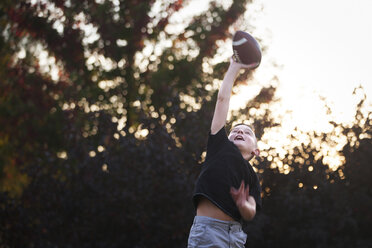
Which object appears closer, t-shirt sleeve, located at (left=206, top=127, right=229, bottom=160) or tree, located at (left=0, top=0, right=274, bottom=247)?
t-shirt sleeve, located at (left=206, top=127, right=229, bottom=160)

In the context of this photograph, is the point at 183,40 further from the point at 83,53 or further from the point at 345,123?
the point at 345,123

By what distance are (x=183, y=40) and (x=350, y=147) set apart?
6.28 m

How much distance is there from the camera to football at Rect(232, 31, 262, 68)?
338 centimetres

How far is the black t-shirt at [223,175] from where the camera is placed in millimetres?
2949

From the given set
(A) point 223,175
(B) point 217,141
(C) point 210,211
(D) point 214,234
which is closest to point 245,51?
(B) point 217,141

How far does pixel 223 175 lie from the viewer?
298cm

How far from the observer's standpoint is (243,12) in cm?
1203

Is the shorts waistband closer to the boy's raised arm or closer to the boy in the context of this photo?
the boy

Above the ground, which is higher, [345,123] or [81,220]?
[345,123]

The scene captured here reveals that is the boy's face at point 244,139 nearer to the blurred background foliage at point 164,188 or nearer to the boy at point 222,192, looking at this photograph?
the boy at point 222,192

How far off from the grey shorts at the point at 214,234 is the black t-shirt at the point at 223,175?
78 millimetres

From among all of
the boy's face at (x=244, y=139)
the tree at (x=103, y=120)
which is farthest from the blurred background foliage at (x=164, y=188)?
the boy's face at (x=244, y=139)

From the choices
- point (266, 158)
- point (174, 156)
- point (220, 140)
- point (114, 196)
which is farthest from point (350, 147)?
point (220, 140)

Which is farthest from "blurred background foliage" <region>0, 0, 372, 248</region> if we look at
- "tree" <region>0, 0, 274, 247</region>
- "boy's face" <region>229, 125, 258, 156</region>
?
"boy's face" <region>229, 125, 258, 156</region>
